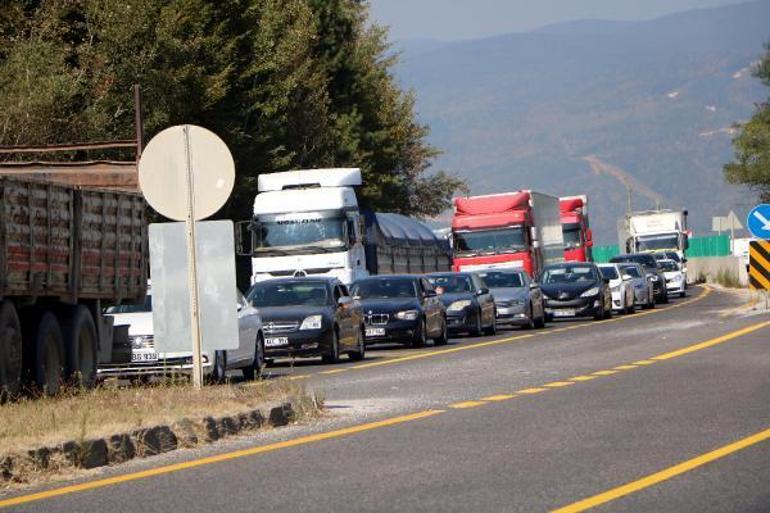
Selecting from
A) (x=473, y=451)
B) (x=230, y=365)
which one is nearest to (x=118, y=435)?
(x=473, y=451)

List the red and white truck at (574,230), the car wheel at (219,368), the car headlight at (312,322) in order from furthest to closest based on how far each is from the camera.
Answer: the red and white truck at (574,230) < the car headlight at (312,322) < the car wheel at (219,368)

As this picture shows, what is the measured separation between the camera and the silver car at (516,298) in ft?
149

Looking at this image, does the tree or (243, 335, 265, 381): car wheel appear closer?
(243, 335, 265, 381): car wheel

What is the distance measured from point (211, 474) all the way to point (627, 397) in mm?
7284

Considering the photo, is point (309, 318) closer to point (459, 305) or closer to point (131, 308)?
point (131, 308)

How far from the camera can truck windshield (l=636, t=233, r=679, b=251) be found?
79.8m

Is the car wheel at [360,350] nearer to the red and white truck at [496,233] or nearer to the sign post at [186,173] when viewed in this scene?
the sign post at [186,173]

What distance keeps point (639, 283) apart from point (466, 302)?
16.4 m

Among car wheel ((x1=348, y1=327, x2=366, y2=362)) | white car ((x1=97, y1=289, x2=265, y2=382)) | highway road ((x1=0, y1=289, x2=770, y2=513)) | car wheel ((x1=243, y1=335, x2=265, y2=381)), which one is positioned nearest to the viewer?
highway road ((x1=0, y1=289, x2=770, y2=513))

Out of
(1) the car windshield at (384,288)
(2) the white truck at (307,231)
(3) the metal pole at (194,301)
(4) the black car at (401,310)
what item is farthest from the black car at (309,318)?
(3) the metal pole at (194,301)

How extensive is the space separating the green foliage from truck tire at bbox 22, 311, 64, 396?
21.0 metres

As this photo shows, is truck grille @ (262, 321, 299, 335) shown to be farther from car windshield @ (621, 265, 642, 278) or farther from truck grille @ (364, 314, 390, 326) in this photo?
car windshield @ (621, 265, 642, 278)

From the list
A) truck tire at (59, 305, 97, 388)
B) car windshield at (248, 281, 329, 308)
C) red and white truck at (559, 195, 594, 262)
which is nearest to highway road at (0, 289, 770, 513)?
truck tire at (59, 305, 97, 388)

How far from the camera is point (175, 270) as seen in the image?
19.7 m
